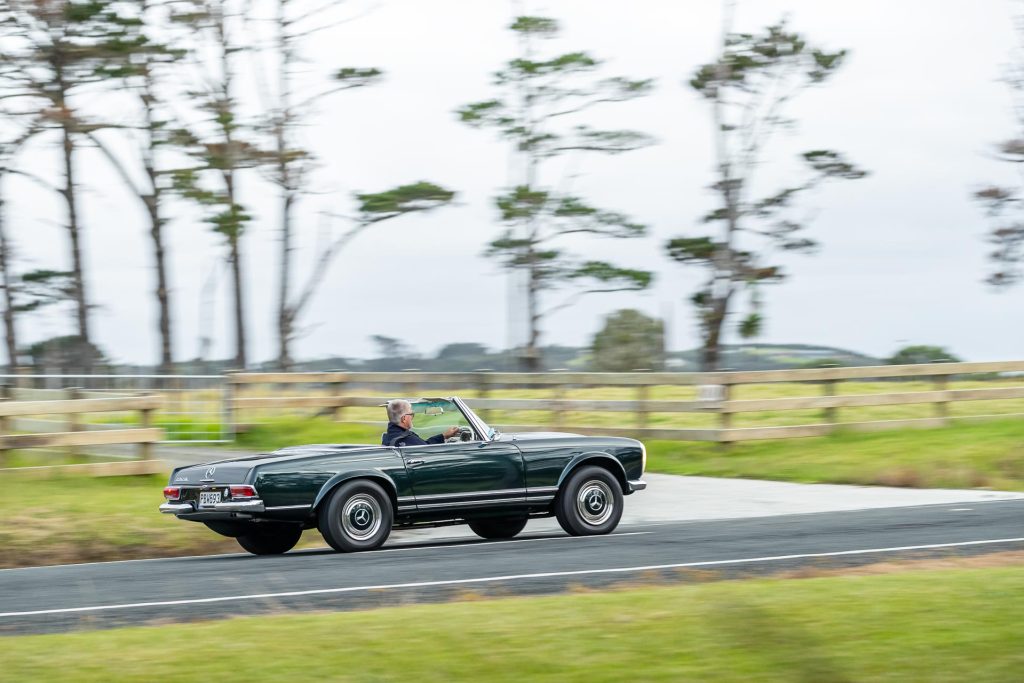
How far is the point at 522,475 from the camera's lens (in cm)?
1307

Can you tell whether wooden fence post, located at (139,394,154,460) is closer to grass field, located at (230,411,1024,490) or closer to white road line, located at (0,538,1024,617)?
grass field, located at (230,411,1024,490)

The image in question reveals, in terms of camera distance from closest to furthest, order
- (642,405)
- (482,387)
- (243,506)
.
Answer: (243,506) < (642,405) < (482,387)

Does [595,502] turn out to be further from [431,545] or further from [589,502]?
[431,545]

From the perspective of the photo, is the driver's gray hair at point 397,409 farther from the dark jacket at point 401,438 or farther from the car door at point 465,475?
the car door at point 465,475

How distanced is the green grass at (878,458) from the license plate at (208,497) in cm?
954

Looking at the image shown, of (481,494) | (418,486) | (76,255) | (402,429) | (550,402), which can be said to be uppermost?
(76,255)

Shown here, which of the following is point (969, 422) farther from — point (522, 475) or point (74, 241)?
point (74, 241)

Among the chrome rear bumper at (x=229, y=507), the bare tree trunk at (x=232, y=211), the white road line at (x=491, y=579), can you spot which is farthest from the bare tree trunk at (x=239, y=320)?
the white road line at (x=491, y=579)

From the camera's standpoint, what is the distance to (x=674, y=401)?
21156mm

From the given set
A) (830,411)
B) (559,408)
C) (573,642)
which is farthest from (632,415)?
(573,642)

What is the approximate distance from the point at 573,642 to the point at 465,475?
5.92m

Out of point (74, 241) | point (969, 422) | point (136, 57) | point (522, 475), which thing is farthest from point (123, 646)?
point (74, 241)

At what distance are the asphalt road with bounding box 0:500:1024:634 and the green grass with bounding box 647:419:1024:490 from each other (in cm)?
403

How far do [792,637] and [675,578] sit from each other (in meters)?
5.74
